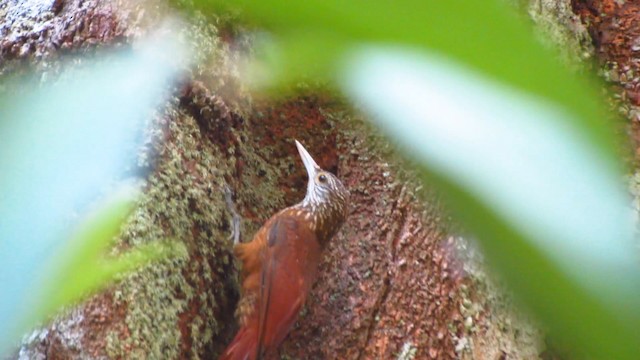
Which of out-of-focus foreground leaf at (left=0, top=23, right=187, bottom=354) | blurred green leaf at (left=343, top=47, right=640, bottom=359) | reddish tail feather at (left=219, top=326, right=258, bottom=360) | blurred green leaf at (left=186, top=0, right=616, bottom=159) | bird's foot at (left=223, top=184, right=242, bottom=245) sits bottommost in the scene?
reddish tail feather at (left=219, top=326, right=258, bottom=360)

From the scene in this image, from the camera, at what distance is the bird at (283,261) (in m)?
1.59

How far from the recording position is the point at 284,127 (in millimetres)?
1749

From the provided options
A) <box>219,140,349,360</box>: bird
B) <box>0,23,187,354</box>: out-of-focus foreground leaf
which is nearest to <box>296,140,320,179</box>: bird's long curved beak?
<box>219,140,349,360</box>: bird

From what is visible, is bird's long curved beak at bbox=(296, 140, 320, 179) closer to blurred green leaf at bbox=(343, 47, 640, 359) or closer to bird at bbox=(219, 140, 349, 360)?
bird at bbox=(219, 140, 349, 360)

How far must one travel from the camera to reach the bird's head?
1804 millimetres

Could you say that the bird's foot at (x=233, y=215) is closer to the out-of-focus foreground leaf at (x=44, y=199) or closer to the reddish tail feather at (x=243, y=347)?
the reddish tail feather at (x=243, y=347)

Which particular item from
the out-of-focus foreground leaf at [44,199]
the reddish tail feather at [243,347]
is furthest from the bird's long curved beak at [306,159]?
the out-of-focus foreground leaf at [44,199]

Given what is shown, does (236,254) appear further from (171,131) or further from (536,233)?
(536,233)

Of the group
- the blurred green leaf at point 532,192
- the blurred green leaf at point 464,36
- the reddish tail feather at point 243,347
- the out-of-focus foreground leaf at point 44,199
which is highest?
the blurred green leaf at point 464,36

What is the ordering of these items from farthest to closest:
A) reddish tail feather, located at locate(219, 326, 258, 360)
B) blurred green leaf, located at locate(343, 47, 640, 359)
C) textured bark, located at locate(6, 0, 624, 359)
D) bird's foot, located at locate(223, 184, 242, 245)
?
bird's foot, located at locate(223, 184, 242, 245)
reddish tail feather, located at locate(219, 326, 258, 360)
textured bark, located at locate(6, 0, 624, 359)
blurred green leaf, located at locate(343, 47, 640, 359)

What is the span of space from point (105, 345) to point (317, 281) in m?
0.63

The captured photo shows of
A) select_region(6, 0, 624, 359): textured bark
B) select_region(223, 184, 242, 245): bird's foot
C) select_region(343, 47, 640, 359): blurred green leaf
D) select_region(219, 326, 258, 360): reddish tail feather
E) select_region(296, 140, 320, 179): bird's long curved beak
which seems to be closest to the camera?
select_region(343, 47, 640, 359): blurred green leaf

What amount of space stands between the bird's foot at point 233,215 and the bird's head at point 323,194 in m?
0.22

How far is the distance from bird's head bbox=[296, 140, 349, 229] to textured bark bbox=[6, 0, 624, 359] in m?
0.05
